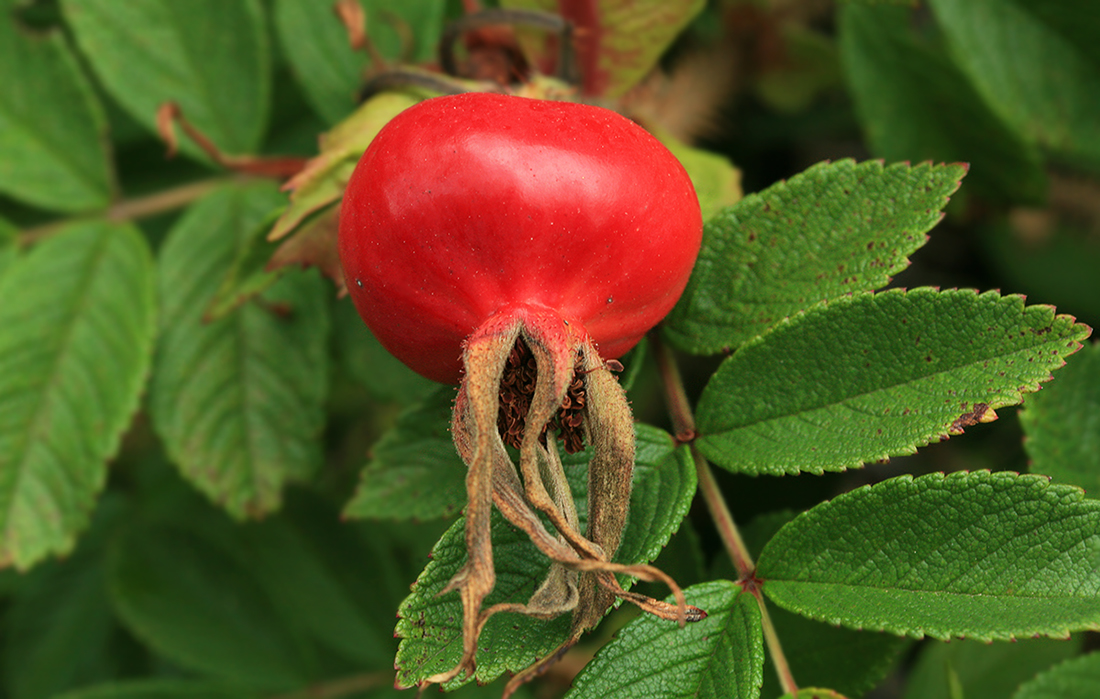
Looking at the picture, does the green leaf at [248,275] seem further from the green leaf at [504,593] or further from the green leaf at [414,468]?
the green leaf at [504,593]

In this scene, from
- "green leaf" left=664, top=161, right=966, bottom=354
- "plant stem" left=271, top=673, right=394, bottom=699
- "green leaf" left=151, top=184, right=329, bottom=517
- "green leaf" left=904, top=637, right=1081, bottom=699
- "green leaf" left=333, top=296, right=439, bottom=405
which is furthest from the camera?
"plant stem" left=271, top=673, right=394, bottom=699

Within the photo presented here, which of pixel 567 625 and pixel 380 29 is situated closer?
pixel 567 625

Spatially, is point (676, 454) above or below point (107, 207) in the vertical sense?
above

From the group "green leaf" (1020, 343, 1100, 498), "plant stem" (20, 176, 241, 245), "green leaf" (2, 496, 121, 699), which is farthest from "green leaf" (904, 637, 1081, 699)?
"green leaf" (2, 496, 121, 699)

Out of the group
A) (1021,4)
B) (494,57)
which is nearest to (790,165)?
(1021,4)

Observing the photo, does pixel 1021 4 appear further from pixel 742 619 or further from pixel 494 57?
pixel 742 619

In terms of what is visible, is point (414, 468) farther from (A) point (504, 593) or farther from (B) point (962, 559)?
(B) point (962, 559)

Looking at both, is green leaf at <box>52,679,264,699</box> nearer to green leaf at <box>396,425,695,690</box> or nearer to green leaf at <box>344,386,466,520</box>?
green leaf at <box>344,386,466,520</box>
